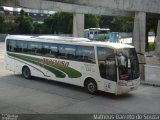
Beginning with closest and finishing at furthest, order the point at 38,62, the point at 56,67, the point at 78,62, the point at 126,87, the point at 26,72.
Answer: the point at 126,87, the point at 78,62, the point at 56,67, the point at 38,62, the point at 26,72

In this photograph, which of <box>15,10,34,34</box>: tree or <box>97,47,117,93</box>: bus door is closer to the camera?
<box>97,47,117,93</box>: bus door

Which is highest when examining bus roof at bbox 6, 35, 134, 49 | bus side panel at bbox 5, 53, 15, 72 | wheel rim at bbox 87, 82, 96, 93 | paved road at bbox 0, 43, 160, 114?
bus roof at bbox 6, 35, 134, 49

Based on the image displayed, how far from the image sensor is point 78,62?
16.9m

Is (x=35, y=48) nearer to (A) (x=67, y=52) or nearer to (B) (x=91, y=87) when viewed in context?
(A) (x=67, y=52)

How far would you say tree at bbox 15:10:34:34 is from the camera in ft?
220

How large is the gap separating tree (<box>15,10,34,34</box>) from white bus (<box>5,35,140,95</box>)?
46583mm

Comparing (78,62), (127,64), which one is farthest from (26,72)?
(127,64)

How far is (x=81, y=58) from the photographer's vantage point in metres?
16.8

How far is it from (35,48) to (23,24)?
4894 cm

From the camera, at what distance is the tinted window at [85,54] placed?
16172 mm

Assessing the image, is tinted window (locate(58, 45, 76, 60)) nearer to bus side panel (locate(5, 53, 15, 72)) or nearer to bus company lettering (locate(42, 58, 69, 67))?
bus company lettering (locate(42, 58, 69, 67))

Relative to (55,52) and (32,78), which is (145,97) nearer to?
(55,52)

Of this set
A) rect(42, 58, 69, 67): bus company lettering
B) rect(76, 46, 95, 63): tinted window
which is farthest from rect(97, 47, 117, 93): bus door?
rect(42, 58, 69, 67): bus company lettering

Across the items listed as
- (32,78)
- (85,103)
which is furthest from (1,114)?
(32,78)
